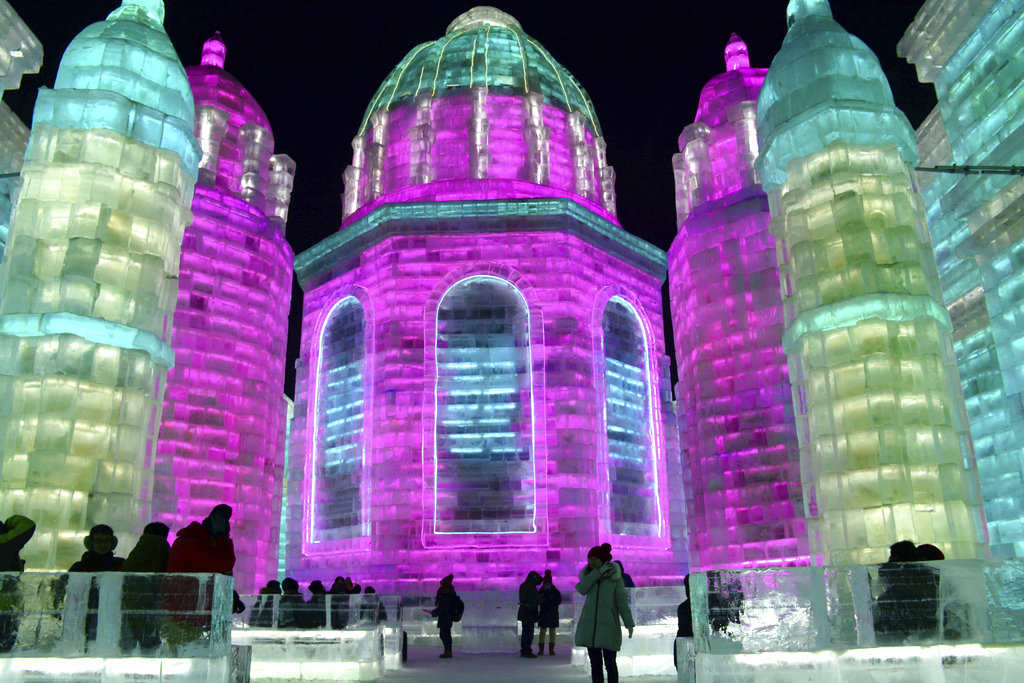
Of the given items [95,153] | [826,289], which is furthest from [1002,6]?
[95,153]

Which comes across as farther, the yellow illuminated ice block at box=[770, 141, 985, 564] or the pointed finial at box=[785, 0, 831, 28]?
the pointed finial at box=[785, 0, 831, 28]

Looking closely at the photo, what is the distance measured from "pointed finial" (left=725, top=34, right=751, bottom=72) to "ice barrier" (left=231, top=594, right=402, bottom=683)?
23227 mm

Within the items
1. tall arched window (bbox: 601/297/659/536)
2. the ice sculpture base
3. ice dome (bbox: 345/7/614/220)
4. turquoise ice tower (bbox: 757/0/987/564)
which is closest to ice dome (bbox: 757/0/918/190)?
turquoise ice tower (bbox: 757/0/987/564)

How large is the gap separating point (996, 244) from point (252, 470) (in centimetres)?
2145

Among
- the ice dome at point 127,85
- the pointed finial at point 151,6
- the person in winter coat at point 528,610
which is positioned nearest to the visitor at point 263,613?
the person in winter coat at point 528,610

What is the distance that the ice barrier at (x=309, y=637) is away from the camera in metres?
13.1

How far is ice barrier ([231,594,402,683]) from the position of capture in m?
13.1

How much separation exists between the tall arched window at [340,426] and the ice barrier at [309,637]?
11.3 meters

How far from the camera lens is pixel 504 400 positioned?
25.2 m

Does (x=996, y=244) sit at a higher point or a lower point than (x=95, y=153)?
lower

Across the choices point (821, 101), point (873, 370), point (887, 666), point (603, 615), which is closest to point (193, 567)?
point (603, 615)

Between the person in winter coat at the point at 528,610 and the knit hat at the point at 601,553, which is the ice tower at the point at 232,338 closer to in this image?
the person in winter coat at the point at 528,610

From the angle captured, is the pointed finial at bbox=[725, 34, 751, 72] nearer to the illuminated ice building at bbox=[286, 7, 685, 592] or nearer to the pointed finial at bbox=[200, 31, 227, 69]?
the illuminated ice building at bbox=[286, 7, 685, 592]

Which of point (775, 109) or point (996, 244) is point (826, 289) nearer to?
point (775, 109)
